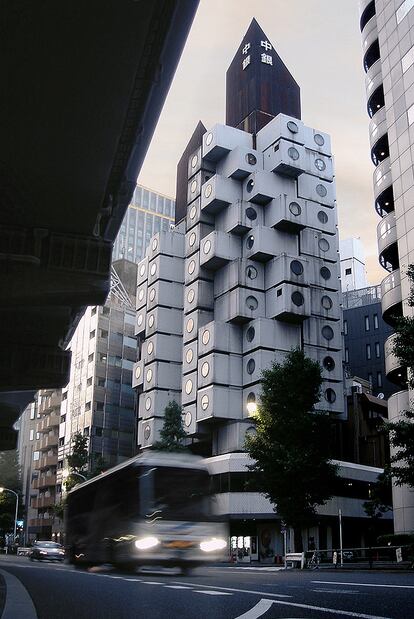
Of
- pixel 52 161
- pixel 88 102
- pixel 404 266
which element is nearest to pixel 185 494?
pixel 52 161

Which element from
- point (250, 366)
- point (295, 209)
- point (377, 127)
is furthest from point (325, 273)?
point (377, 127)

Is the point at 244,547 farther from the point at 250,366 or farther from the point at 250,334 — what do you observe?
the point at 250,334

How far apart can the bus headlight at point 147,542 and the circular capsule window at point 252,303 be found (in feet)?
176

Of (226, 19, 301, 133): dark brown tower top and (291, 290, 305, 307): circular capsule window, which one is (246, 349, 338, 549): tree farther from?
(226, 19, 301, 133): dark brown tower top

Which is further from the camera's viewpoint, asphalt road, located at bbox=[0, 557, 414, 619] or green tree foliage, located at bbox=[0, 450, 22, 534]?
green tree foliage, located at bbox=[0, 450, 22, 534]

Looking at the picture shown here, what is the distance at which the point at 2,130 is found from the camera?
10.4m

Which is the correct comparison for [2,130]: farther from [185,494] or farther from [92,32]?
[185,494]

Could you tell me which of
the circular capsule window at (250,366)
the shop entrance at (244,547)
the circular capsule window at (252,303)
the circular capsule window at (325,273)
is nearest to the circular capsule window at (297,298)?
the circular capsule window at (252,303)

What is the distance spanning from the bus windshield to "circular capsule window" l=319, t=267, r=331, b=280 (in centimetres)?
5745

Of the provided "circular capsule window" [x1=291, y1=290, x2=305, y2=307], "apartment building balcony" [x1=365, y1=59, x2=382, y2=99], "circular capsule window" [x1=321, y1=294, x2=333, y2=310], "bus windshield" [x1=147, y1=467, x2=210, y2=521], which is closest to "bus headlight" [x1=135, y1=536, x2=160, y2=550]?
"bus windshield" [x1=147, y1=467, x2=210, y2=521]

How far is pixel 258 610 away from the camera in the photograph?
7551 millimetres

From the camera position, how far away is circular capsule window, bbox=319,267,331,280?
245 feet

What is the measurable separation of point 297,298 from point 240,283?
5938 millimetres

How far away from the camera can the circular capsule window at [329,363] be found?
233 ft
